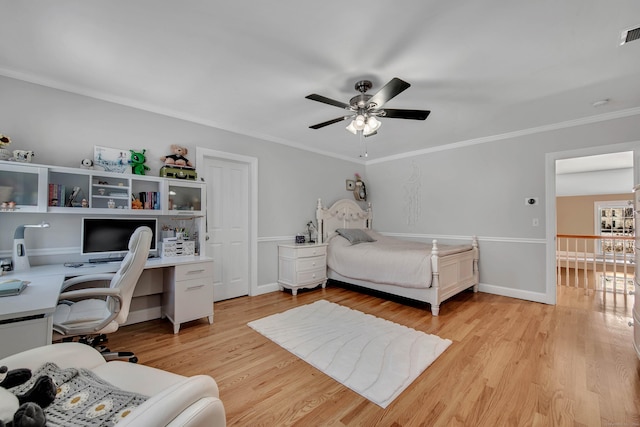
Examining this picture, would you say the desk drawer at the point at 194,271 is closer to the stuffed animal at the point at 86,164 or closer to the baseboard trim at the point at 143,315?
the baseboard trim at the point at 143,315

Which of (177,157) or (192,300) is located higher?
(177,157)

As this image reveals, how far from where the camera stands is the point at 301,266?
3955mm

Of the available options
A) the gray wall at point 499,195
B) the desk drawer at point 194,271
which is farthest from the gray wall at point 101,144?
the gray wall at point 499,195

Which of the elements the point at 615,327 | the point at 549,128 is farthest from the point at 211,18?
the point at 615,327

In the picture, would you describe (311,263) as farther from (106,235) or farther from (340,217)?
(106,235)

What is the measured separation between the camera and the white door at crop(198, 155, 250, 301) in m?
3.55

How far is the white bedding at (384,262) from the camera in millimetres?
3223

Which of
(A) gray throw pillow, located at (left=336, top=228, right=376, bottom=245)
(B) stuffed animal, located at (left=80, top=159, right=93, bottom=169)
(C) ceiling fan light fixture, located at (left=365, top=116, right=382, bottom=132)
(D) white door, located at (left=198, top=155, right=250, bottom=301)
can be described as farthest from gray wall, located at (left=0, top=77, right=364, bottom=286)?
(C) ceiling fan light fixture, located at (left=365, top=116, right=382, bottom=132)

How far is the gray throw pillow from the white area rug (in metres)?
1.40

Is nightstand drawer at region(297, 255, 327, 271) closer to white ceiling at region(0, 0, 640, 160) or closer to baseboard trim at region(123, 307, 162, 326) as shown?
baseboard trim at region(123, 307, 162, 326)

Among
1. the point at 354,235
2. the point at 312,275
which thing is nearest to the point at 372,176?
the point at 354,235

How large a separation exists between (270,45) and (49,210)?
7.53 ft

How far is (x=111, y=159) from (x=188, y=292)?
5.18 ft

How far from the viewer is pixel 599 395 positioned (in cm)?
171
